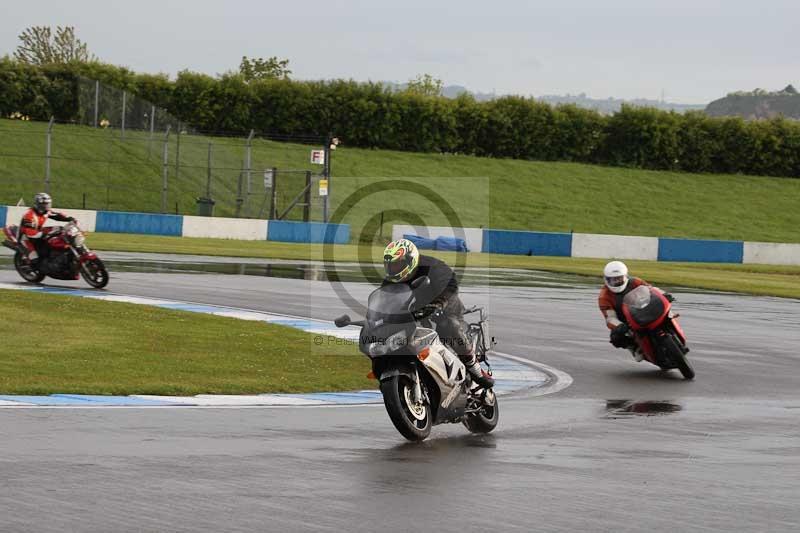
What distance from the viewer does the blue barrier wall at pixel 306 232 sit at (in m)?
48.7

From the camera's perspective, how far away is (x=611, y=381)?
15281 millimetres

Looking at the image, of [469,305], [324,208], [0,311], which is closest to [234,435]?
[0,311]

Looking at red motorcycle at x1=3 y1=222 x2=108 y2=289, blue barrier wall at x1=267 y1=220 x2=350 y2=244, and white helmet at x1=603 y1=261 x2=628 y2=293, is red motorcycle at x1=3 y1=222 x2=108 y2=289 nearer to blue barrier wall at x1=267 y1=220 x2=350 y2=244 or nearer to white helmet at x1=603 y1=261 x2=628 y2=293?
white helmet at x1=603 y1=261 x2=628 y2=293

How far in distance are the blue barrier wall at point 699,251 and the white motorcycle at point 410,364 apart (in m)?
41.2

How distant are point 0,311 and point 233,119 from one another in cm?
5403

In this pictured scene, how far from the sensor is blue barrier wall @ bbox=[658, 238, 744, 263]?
50.9 metres

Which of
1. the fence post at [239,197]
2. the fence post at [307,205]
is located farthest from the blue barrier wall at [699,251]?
the fence post at [239,197]

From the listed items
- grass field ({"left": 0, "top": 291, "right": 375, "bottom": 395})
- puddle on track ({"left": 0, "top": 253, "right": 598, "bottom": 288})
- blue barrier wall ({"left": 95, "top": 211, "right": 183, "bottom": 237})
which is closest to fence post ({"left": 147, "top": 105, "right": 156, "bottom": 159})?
blue barrier wall ({"left": 95, "top": 211, "right": 183, "bottom": 237})

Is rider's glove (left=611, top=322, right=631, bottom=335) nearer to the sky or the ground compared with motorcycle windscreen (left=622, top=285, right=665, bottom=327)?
nearer to the ground

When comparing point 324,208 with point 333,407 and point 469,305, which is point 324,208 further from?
point 333,407

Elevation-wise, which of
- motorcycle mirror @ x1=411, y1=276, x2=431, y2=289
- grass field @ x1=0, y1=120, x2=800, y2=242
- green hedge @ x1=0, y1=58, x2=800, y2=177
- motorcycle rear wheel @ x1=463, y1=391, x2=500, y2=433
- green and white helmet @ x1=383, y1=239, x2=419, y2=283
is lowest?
motorcycle rear wheel @ x1=463, y1=391, x2=500, y2=433

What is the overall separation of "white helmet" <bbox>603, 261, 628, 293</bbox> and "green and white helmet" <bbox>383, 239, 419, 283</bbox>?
6.71 m

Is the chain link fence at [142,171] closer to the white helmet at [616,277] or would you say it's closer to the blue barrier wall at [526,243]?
the blue barrier wall at [526,243]

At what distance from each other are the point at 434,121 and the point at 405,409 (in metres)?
64.8
